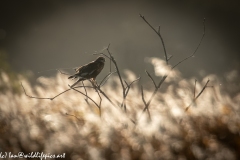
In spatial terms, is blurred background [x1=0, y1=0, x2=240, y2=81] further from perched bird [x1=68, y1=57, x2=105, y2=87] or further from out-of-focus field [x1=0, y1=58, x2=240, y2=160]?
out-of-focus field [x1=0, y1=58, x2=240, y2=160]

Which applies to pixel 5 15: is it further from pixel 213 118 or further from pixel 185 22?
pixel 213 118

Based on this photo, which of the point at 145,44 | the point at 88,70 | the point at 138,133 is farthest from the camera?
the point at 145,44

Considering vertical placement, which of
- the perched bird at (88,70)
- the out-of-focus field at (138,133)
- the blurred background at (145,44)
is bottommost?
the out-of-focus field at (138,133)

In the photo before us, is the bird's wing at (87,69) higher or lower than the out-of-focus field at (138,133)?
higher

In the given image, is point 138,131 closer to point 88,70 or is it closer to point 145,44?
point 88,70

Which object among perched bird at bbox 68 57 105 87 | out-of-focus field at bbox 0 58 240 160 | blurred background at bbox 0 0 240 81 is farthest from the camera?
blurred background at bbox 0 0 240 81

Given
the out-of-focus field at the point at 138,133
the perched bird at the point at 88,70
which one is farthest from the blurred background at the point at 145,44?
the out-of-focus field at the point at 138,133

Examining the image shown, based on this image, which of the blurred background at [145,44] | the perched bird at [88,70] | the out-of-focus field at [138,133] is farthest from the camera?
the blurred background at [145,44]

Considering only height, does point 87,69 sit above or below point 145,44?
below

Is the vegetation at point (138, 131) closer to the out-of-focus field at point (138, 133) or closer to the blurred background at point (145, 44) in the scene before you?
the out-of-focus field at point (138, 133)

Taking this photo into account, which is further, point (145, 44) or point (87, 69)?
point (145, 44)

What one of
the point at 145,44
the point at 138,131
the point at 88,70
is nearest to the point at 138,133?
the point at 138,131

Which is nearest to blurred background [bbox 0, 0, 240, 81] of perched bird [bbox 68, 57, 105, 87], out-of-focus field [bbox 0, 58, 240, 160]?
perched bird [bbox 68, 57, 105, 87]

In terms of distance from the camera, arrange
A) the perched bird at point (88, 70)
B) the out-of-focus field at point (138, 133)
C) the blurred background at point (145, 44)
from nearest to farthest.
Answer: the out-of-focus field at point (138, 133), the perched bird at point (88, 70), the blurred background at point (145, 44)
